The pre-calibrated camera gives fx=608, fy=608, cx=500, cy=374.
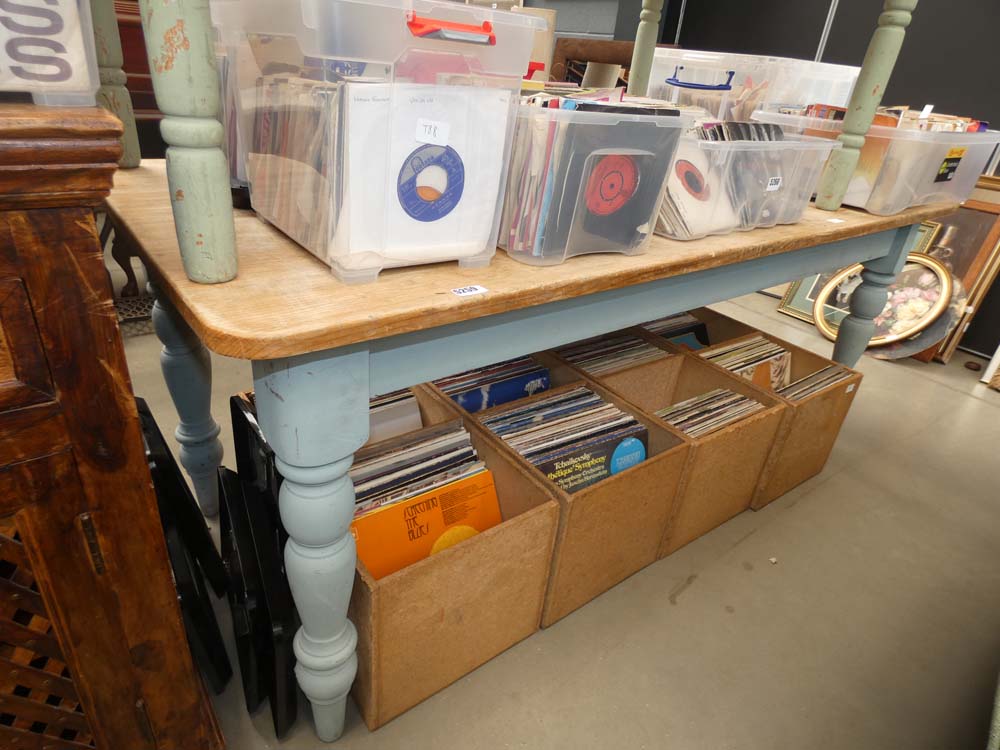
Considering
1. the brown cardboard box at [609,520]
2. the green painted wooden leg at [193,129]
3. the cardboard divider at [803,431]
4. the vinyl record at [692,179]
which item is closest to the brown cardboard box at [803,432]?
the cardboard divider at [803,431]

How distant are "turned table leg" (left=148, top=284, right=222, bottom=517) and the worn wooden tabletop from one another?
0.69ft

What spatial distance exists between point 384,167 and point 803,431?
4.33ft

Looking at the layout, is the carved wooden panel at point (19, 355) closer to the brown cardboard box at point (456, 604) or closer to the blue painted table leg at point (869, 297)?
the brown cardboard box at point (456, 604)

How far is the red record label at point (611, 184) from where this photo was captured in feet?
2.68

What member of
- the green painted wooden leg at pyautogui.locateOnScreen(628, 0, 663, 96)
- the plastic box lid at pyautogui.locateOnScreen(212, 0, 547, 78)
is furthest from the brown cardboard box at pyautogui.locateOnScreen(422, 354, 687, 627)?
the green painted wooden leg at pyautogui.locateOnScreen(628, 0, 663, 96)

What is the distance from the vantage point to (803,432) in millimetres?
1550

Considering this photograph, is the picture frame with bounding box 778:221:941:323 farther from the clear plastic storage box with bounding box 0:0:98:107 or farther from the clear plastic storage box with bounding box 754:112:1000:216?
the clear plastic storage box with bounding box 0:0:98:107

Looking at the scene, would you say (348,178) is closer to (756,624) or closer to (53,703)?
(53,703)

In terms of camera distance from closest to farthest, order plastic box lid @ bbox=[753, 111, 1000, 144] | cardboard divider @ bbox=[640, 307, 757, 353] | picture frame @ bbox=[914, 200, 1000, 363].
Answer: plastic box lid @ bbox=[753, 111, 1000, 144] → cardboard divider @ bbox=[640, 307, 757, 353] → picture frame @ bbox=[914, 200, 1000, 363]

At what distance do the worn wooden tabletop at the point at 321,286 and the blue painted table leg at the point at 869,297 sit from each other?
31.1 inches

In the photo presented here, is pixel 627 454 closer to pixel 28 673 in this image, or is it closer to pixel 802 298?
pixel 28 673

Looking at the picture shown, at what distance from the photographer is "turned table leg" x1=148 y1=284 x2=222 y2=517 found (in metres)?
1.10

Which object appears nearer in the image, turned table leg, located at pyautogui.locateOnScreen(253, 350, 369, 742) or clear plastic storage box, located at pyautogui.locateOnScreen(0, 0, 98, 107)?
clear plastic storage box, located at pyautogui.locateOnScreen(0, 0, 98, 107)

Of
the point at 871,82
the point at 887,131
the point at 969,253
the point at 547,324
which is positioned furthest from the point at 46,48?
the point at 969,253
